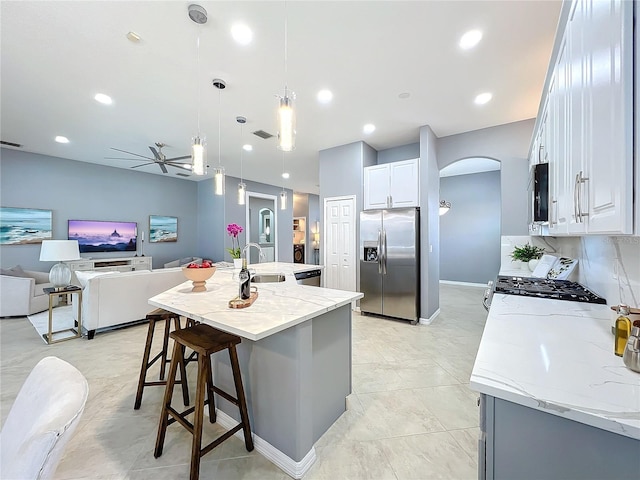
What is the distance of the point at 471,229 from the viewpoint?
21.3 feet

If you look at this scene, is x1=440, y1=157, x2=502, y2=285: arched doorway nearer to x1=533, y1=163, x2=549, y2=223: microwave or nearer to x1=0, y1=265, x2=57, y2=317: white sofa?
x1=533, y1=163, x2=549, y2=223: microwave

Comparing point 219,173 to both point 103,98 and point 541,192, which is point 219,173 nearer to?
point 103,98

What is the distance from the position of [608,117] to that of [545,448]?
3.42 ft

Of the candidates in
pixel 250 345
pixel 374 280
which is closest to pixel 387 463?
pixel 250 345

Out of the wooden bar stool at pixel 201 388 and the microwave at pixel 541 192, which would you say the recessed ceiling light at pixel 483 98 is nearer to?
the microwave at pixel 541 192

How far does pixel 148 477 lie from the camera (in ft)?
4.60

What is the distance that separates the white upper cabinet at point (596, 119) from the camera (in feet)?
2.39

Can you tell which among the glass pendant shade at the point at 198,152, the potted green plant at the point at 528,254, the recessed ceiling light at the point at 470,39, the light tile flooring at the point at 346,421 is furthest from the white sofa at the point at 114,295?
the potted green plant at the point at 528,254

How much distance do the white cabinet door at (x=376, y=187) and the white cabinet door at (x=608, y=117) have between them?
3.18 m

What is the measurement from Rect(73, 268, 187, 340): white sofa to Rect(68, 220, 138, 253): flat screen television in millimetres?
2400

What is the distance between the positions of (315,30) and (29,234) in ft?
21.6

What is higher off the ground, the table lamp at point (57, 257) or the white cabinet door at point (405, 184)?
the white cabinet door at point (405, 184)

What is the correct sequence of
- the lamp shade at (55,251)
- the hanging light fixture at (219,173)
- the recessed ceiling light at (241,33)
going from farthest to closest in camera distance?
the lamp shade at (55,251)
the hanging light fixture at (219,173)
the recessed ceiling light at (241,33)

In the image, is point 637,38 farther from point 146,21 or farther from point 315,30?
point 146,21
